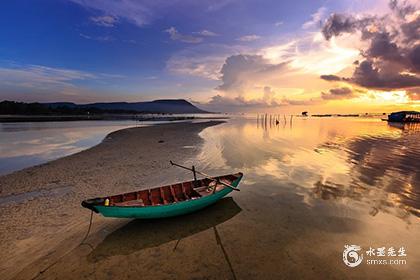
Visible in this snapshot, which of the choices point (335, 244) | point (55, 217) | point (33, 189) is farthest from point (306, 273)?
point (33, 189)

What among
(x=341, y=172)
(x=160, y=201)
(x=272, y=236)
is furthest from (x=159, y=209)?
(x=341, y=172)

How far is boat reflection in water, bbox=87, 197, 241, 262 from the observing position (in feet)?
28.1

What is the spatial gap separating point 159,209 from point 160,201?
1.51 metres

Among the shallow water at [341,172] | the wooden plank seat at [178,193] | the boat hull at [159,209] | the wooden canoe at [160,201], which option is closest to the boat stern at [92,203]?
the wooden canoe at [160,201]

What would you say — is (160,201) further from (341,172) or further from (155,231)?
(341,172)

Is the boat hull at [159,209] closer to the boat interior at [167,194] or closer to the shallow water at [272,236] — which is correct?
the boat interior at [167,194]

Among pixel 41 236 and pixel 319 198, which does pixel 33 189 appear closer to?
pixel 41 236

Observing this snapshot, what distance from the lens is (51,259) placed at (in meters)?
7.76

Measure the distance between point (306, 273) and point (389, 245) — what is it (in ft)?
14.5

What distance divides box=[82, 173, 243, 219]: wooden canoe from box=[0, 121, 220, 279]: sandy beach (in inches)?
57.5

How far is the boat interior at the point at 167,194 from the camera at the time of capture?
9.98 meters

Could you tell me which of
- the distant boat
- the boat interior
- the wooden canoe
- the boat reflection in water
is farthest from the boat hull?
the distant boat

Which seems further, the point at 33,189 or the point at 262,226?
the point at 33,189

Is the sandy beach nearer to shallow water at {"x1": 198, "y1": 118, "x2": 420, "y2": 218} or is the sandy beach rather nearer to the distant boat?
shallow water at {"x1": 198, "y1": 118, "x2": 420, "y2": 218}
